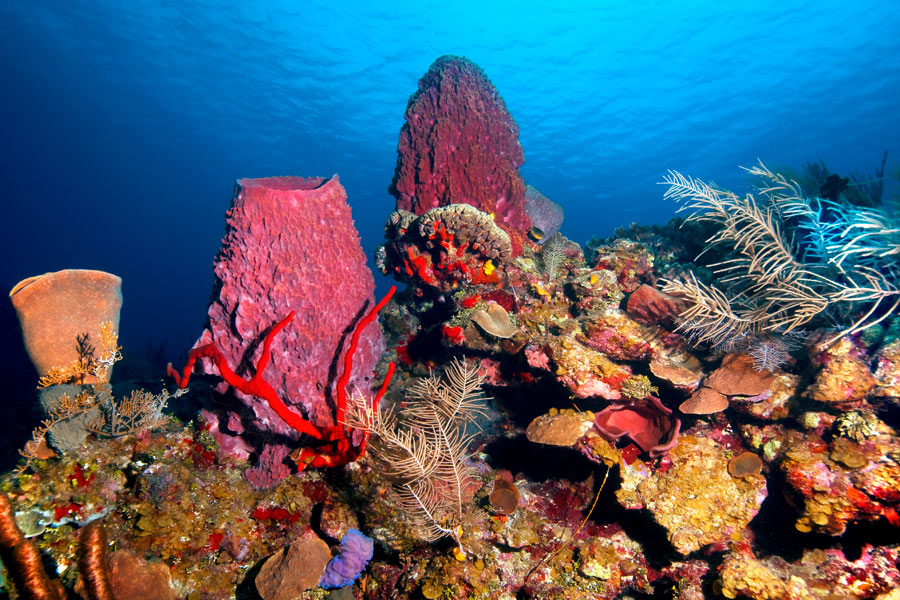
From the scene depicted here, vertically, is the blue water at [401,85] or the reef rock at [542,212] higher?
the blue water at [401,85]

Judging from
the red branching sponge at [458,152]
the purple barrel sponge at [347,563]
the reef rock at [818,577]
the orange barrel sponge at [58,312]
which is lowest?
the purple barrel sponge at [347,563]

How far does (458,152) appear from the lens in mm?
7109

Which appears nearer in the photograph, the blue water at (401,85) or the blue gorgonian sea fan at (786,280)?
the blue gorgonian sea fan at (786,280)

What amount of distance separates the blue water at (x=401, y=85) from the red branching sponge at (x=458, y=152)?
20.6 metres

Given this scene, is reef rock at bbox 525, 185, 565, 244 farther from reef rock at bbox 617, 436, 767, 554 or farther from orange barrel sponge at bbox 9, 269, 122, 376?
orange barrel sponge at bbox 9, 269, 122, 376

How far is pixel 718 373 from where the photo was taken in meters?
4.25

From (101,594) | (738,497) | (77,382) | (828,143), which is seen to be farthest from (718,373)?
(828,143)

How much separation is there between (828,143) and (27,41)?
2844 inches

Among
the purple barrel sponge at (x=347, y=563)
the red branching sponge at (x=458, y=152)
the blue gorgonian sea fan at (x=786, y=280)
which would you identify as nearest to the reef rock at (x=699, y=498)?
the blue gorgonian sea fan at (x=786, y=280)

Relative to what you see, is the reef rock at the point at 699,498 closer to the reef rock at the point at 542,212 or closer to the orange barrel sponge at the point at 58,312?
the reef rock at the point at 542,212

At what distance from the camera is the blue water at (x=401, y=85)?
25453 millimetres

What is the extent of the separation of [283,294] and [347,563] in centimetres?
280

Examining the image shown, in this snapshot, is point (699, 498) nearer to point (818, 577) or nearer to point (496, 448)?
point (818, 577)

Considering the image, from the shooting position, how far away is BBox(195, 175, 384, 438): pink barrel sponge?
12.0ft
